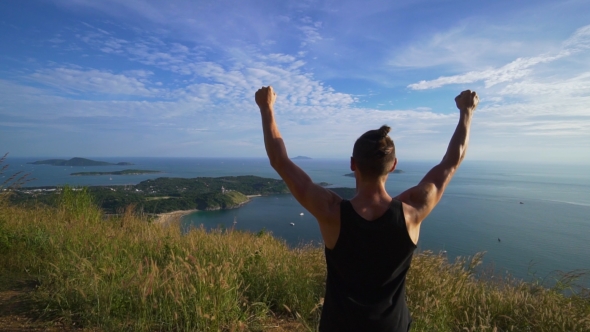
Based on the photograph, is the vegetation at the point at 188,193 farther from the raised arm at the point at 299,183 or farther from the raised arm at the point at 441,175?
the raised arm at the point at 441,175

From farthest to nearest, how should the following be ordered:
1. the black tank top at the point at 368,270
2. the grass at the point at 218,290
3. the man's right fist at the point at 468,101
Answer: the grass at the point at 218,290
the man's right fist at the point at 468,101
the black tank top at the point at 368,270

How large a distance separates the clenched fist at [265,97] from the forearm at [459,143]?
97cm

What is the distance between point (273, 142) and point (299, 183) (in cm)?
24

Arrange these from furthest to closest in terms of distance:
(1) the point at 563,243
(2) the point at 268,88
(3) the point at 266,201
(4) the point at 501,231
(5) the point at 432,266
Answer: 1. (3) the point at 266,201
2. (4) the point at 501,231
3. (1) the point at 563,243
4. (5) the point at 432,266
5. (2) the point at 268,88

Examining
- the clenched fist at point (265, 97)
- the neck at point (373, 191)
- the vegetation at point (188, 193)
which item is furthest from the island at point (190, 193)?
the neck at point (373, 191)

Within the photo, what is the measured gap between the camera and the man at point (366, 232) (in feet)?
4.51

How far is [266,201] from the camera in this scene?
153ft

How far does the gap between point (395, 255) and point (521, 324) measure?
307 cm

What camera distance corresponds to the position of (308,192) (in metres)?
1.45

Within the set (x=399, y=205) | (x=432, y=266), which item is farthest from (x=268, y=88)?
(x=432, y=266)

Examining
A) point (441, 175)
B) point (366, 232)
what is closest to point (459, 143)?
point (441, 175)

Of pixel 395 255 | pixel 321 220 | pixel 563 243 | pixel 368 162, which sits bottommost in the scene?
pixel 563 243

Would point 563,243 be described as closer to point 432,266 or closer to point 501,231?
point 501,231

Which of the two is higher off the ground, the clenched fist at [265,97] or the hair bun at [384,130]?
the clenched fist at [265,97]
